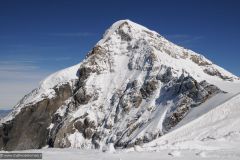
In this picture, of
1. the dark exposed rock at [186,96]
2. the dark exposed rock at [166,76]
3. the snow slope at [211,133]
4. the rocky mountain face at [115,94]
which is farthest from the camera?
the dark exposed rock at [166,76]

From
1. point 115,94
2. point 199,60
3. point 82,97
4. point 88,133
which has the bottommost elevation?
point 88,133

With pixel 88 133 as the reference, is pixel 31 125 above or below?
above

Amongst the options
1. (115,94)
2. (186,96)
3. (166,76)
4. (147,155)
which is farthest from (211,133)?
(115,94)

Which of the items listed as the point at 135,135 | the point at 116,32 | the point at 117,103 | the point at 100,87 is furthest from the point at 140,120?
the point at 116,32

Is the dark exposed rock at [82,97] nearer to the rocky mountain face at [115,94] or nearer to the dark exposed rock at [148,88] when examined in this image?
the rocky mountain face at [115,94]

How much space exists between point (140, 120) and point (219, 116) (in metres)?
30.9

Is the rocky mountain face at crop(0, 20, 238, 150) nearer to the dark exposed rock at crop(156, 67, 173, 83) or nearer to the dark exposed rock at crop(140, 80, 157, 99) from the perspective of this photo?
the dark exposed rock at crop(156, 67, 173, 83)

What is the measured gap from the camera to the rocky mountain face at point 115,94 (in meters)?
90.6

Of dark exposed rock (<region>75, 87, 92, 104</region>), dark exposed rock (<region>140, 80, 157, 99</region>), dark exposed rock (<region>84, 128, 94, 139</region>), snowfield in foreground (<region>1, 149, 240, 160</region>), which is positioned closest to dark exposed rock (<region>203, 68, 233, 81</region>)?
dark exposed rock (<region>140, 80, 157, 99</region>)

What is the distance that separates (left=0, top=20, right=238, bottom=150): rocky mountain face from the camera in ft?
297

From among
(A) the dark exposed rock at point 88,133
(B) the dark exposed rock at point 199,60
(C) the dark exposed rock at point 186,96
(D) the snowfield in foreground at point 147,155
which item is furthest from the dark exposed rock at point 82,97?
(D) the snowfield in foreground at point 147,155

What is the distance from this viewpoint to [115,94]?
11150 centimetres

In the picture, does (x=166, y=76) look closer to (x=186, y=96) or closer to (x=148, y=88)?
(x=148, y=88)

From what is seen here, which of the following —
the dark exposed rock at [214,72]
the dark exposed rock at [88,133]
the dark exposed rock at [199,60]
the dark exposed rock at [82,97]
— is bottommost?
the dark exposed rock at [88,133]
